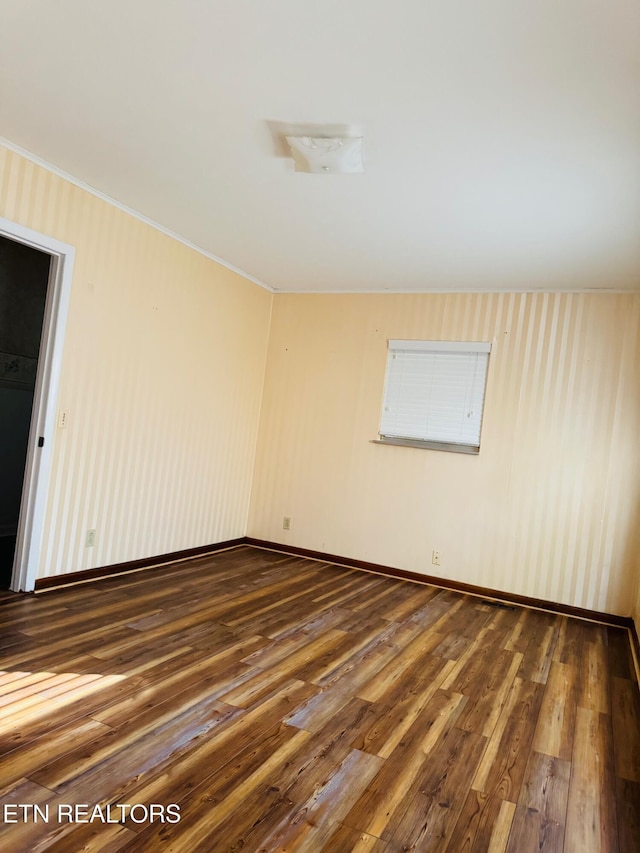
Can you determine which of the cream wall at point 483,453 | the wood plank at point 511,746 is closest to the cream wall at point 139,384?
the cream wall at point 483,453

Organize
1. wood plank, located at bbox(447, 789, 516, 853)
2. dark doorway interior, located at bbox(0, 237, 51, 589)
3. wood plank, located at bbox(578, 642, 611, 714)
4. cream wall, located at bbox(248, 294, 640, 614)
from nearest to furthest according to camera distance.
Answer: wood plank, located at bbox(447, 789, 516, 853) → wood plank, located at bbox(578, 642, 611, 714) → cream wall, located at bbox(248, 294, 640, 614) → dark doorway interior, located at bbox(0, 237, 51, 589)

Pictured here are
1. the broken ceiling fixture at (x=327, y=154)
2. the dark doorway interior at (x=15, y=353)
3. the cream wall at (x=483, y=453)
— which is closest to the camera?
the broken ceiling fixture at (x=327, y=154)

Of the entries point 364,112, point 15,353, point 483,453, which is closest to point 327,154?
point 364,112

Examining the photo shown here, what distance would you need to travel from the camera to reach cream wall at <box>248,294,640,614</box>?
14.9 ft

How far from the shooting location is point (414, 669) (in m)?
3.12

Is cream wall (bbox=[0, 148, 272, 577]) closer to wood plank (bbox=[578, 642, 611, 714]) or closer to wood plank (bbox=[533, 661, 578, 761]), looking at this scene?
wood plank (bbox=[533, 661, 578, 761])

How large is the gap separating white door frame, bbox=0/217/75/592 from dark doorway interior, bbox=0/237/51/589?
4.78 feet

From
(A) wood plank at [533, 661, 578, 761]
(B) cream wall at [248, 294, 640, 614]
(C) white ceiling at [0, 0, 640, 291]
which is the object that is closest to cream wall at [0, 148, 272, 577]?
(C) white ceiling at [0, 0, 640, 291]

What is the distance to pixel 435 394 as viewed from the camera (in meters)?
5.17

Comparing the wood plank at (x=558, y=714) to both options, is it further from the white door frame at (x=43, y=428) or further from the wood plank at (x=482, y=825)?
the white door frame at (x=43, y=428)

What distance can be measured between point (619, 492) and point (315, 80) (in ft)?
12.2

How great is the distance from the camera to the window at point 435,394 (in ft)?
16.5

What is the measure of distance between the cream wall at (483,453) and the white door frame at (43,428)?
2.54 metres

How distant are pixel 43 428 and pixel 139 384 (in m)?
0.87
